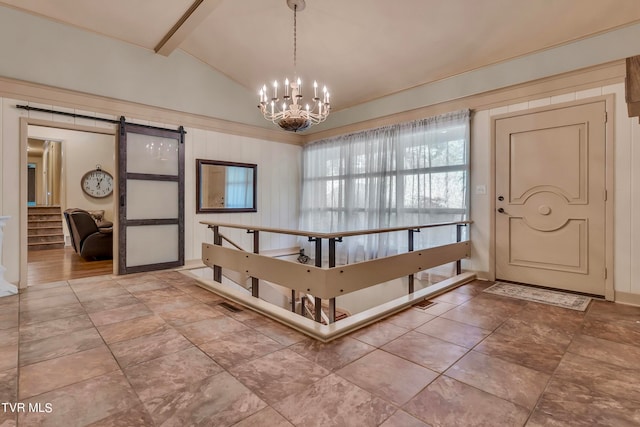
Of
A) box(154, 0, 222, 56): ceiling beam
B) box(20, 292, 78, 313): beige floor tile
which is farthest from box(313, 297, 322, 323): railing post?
box(154, 0, 222, 56): ceiling beam

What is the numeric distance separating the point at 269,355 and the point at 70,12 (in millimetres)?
4479

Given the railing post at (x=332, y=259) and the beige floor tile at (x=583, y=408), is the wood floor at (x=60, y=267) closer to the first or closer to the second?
the railing post at (x=332, y=259)

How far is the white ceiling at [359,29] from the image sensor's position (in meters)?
3.18

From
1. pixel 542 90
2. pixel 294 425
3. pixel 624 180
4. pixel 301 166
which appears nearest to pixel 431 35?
pixel 542 90

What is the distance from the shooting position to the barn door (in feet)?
14.2

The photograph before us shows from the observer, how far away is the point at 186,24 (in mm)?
3768

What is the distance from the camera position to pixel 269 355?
6.73 ft

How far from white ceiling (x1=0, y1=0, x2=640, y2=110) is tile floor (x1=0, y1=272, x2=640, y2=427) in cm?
290

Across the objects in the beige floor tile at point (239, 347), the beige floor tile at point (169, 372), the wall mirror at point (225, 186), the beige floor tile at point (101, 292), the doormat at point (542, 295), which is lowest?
the beige floor tile at point (169, 372)

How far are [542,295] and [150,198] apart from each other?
16.9ft

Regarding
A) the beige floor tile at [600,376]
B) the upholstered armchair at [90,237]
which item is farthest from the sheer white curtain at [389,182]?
the upholstered armchair at [90,237]

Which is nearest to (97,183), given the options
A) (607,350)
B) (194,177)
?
(194,177)

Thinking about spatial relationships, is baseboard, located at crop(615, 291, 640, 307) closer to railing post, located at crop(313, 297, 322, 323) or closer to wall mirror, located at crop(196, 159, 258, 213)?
railing post, located at crop(313, 297, 322, 323)

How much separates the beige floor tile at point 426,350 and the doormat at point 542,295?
5.41ft
